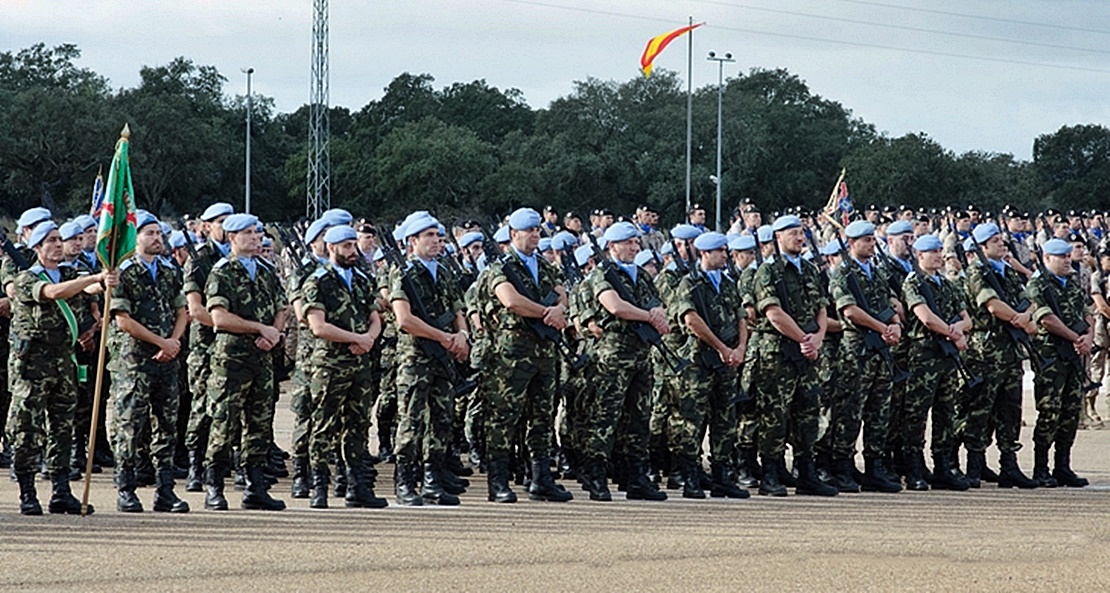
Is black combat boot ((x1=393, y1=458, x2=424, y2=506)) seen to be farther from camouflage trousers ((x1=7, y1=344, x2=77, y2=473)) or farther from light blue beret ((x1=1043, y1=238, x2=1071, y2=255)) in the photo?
light blue beret ((x1=1043, y1=238, x2=1071, y2=255))

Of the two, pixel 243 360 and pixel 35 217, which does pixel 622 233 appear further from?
pixel 35 217

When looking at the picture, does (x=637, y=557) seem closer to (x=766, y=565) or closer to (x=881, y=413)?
(x=766, y=565)

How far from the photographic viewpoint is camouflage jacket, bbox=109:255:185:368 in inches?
410

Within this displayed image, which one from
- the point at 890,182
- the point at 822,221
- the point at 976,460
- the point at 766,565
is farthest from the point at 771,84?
the point at 766,565

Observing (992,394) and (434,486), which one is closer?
(434,486)

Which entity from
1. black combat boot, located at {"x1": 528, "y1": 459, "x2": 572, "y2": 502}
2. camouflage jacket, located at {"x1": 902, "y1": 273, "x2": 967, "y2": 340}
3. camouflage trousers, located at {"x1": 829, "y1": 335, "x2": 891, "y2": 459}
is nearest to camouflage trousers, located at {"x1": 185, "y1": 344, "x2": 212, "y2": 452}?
black combat boot, located at {"x1": 528, "y1": 459, "x2": 572, "y2": 502}

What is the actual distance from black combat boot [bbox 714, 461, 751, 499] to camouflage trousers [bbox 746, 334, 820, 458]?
30 cm

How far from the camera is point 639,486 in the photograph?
11.3 meters

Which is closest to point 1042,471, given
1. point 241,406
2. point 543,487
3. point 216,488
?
point 543,487

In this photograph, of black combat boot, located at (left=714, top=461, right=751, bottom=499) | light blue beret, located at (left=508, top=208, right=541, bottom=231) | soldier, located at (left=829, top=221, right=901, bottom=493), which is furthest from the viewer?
soldier, located at (left=829, top=221, right=901, bottom=493)

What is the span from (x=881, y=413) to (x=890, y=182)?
152 feet

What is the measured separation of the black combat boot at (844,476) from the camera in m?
12.1

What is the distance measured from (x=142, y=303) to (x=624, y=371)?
312 cm

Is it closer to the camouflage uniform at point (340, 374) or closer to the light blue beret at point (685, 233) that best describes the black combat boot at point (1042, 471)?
the light blue beret at point (685, 233)
